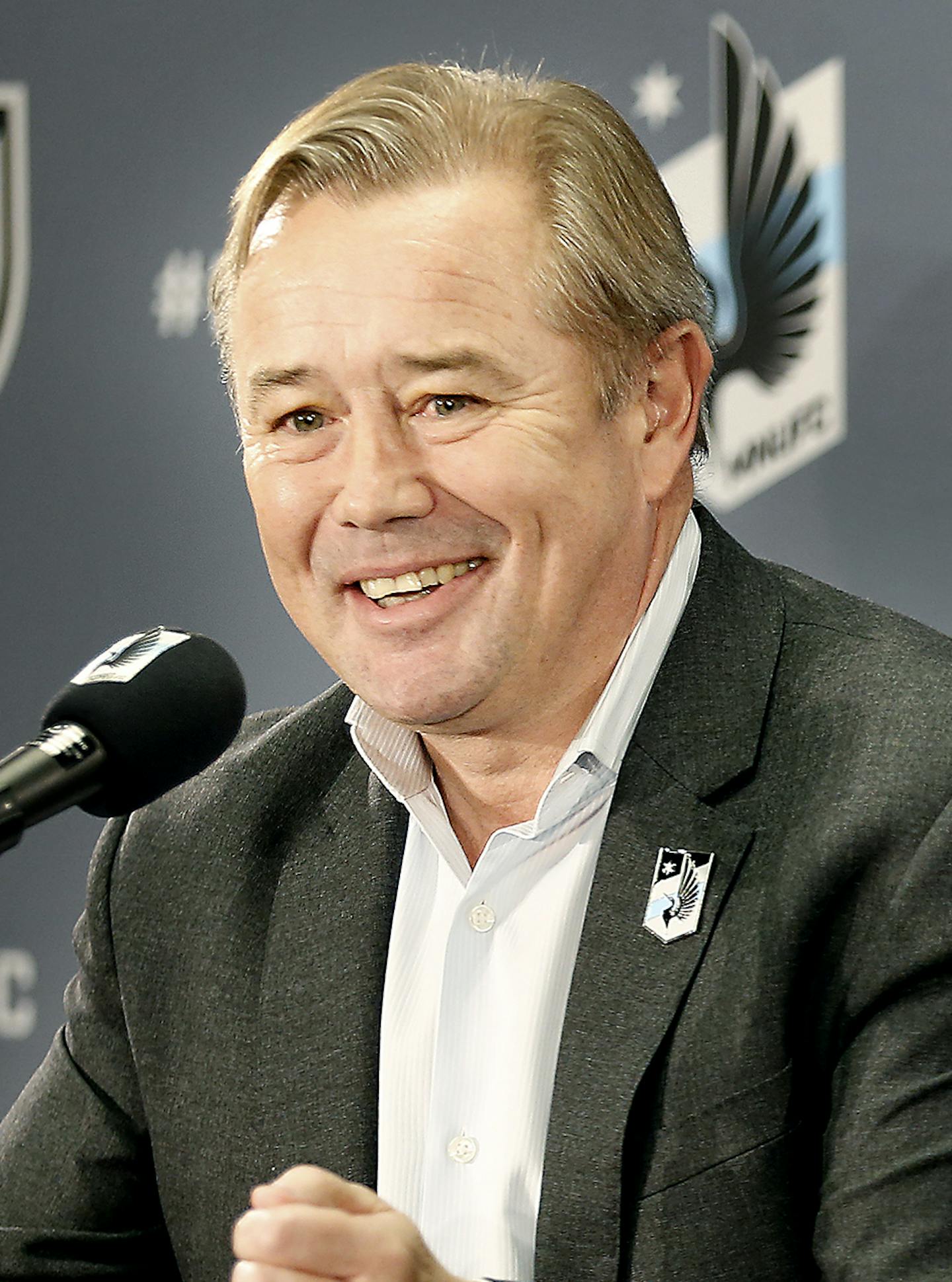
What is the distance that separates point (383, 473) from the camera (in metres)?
1.65

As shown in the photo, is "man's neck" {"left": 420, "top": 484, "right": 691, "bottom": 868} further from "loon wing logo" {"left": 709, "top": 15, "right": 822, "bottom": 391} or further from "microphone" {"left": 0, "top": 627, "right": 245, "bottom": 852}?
"loon wing logo" {"left": 709, "top": 15, "right": 822, "bottom": 391}

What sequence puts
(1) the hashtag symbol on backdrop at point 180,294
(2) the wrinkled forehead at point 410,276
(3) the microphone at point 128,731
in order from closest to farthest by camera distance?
(3) the microphone at point 128,731, (2) the wrinkled forehead at point 410,276, (1) the hashtag symbol on backdrop at point 180,294

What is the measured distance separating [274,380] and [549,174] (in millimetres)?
321

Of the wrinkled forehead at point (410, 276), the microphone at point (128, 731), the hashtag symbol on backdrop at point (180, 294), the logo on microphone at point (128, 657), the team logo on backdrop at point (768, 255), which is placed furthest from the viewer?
the hashtag symbol on backdrop at point (180, 294)

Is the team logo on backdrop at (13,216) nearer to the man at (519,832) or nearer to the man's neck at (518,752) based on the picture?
the man at (519,832)

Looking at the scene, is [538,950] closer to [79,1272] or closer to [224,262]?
[79,1272]

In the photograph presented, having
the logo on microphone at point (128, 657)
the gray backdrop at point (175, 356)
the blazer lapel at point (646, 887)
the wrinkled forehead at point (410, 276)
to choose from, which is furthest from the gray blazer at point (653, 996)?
the gray backdrop at point (175, 356)

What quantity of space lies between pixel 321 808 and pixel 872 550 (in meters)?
1.06

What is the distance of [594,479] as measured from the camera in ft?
5.61

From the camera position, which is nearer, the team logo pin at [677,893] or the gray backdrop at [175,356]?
the team logo pin at [677,893]

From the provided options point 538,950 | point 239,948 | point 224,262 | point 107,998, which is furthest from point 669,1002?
point 224,262

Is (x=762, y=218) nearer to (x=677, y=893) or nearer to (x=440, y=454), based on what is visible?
(x=440, y=454)

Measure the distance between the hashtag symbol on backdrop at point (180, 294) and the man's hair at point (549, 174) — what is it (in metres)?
1.18

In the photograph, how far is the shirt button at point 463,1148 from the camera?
166cm
